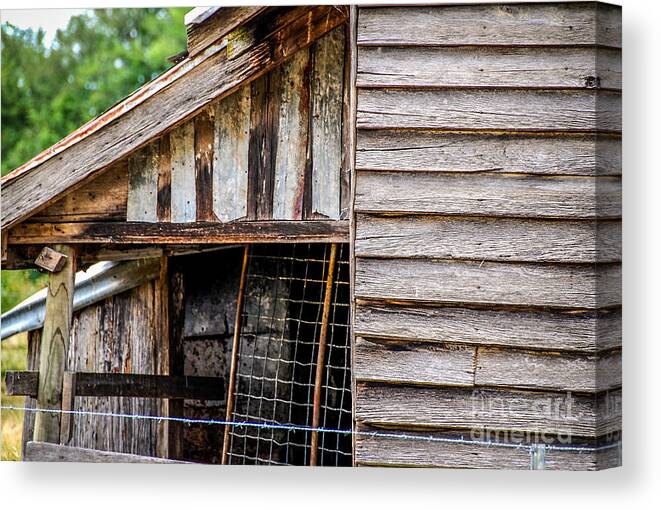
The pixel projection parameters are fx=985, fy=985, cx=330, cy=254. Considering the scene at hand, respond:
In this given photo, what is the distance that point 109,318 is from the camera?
21.6ft

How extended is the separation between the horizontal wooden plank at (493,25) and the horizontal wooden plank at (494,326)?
127cm

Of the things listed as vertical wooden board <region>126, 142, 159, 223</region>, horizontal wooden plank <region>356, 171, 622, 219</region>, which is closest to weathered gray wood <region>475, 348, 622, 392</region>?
horizontal wooden plank <region>356, 171, 622, 219</region>

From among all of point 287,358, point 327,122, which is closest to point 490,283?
point 327,122

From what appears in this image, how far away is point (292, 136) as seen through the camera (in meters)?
5.16

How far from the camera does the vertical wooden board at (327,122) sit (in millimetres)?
5094

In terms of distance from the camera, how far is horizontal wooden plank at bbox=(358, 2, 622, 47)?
4590 millimetres

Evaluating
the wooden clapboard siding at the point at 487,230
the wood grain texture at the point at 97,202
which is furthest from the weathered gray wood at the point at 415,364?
the wood grain texture at the point at 97,202

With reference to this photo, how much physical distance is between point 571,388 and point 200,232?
2.08m

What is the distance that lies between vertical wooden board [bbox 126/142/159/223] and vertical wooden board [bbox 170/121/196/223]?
4.1 inches

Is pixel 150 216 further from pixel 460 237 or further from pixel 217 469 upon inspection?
pixel 460 237

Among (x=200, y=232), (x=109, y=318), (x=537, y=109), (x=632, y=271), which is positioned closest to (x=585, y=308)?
(x=632, y=271)

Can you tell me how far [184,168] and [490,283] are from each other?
5.82ft

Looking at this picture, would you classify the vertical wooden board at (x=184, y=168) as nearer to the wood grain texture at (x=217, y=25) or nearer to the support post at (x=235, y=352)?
the wood grain texture at (x=217, y=25)

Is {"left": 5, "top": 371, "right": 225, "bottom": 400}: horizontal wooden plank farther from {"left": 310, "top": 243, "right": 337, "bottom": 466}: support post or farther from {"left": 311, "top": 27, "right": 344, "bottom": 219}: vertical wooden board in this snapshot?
{"left": 311, "top": 27, "right": 344, "bottom": 219}: vertical wooden board
